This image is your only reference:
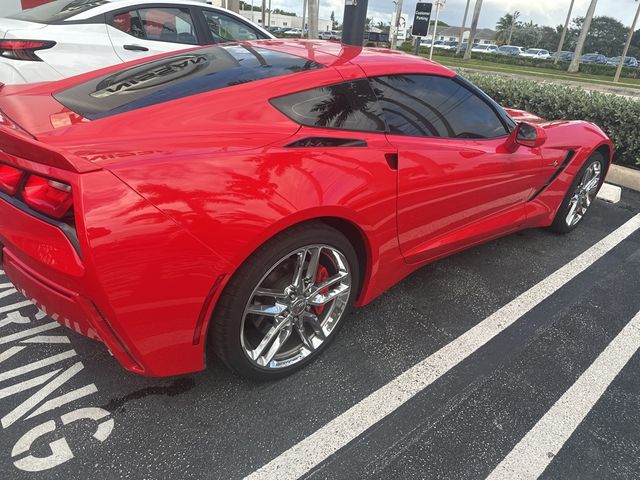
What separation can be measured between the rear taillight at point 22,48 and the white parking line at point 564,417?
197 inches

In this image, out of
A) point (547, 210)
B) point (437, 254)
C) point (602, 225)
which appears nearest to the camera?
point (437, 254)

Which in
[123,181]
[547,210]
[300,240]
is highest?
[123,181]

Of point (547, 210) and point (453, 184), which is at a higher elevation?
point (453, 184)

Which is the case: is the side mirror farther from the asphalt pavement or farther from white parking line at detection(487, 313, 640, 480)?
white parking line at detection(487, 313, 640, 480)

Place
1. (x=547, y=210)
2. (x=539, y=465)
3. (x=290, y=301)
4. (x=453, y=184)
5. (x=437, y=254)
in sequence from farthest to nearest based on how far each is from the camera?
1. (x=547, y=210)
2. (x=437, y=254)
3. (x=453, y=184)
4. (x=290, y=301)
5. (x=539, y=465)

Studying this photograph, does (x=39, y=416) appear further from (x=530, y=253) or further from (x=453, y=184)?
(x=530, y=253)

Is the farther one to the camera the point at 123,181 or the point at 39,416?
the point at 39,416

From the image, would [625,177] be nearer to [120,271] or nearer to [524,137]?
[524,137]

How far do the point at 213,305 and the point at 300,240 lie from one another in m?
0.43

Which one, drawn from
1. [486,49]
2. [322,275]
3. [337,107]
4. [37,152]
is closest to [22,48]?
[37,152]

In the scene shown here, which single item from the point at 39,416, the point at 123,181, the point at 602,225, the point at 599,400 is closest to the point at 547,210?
the point at 602,225

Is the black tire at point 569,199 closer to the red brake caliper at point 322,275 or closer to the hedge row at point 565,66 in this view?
the red brake caliper at point 322,275

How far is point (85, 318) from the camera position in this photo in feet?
5.24

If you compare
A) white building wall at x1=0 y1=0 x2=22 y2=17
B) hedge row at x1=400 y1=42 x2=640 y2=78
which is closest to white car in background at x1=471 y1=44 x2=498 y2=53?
hedge row at x1=400 y1=42 x2=640 y2=78
